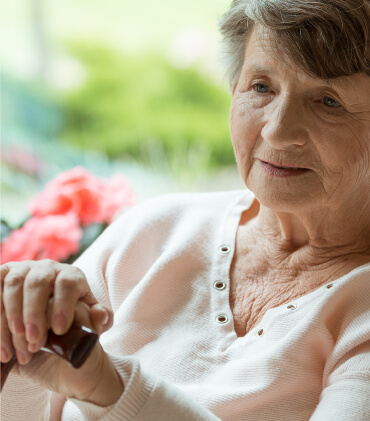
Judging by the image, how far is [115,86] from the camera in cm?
330

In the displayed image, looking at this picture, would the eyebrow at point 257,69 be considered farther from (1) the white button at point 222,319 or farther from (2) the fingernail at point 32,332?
(2) the fingernail at point 32,332

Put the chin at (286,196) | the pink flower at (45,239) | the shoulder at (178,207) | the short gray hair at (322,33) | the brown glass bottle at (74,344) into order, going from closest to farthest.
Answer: the brown glass bottle at (74,344), the short gray hair at (322,33), the chin at (286,196), the shoulder at (178,207), the pink flower at (45,239)

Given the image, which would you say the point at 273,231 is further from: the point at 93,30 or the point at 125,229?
the point at 93,30

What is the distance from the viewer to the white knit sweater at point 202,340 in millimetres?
1096

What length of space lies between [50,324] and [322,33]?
752mm

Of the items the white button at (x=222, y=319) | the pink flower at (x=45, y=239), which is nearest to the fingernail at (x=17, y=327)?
the white button at (x=222, y=319)

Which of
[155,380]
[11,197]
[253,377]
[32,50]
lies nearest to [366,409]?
[253,377]

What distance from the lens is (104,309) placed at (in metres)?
1.07

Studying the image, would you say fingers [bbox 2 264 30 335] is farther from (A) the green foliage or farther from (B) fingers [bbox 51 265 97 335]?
(A) the green foliage

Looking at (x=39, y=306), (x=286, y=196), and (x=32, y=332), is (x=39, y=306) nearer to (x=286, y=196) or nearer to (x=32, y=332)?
(x=32, y=332)

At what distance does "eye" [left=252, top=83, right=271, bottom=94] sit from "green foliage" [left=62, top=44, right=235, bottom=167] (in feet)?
5.43

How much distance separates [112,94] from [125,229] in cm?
185

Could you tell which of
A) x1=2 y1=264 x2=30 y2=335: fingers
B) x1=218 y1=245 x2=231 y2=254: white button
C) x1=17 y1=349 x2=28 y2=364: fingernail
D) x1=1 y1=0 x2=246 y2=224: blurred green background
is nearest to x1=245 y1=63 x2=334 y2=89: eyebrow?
x1=218 y1=245 x2=231 y2=254: white button

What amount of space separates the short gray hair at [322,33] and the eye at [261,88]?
0.11 metres
